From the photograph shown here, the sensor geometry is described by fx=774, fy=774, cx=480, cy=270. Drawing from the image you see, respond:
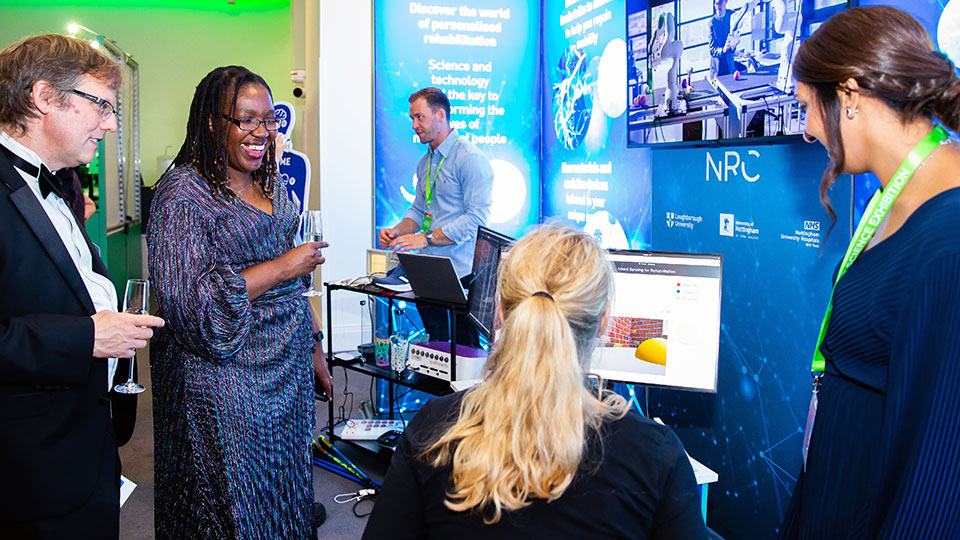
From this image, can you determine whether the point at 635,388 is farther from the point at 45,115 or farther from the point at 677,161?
the point at 45,115

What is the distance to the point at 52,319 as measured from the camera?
Answer: 1.50 meters

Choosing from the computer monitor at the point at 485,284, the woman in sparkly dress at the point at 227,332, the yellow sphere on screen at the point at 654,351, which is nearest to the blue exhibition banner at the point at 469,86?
the computer monitor at the point at 485,284

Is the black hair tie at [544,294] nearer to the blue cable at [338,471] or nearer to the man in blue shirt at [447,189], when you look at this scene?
the blue cable at [338,471]

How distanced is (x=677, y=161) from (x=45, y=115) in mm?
2342

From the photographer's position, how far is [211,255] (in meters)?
1.97

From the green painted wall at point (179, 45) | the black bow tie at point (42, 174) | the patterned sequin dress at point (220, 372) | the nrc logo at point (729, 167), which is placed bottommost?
the patterned sequin dress at point (220, 372)

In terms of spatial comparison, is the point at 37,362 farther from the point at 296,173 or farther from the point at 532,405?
the point at 296,173

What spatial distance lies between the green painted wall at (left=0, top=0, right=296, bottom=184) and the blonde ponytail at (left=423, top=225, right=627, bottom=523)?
926 centimetres

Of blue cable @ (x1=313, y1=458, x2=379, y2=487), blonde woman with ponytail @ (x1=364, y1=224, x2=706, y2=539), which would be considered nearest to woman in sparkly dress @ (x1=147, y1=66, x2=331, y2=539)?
blonde woman with ponytail @ (x1=364, y1=224, x2=706, y2=539)

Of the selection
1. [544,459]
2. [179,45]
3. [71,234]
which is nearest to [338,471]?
[71,234]

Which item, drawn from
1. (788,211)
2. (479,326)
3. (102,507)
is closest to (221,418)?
(102,507)

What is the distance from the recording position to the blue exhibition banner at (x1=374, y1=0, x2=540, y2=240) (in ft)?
18.9

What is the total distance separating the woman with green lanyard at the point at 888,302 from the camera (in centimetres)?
117

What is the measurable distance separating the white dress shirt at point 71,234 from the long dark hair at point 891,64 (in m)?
1.52
